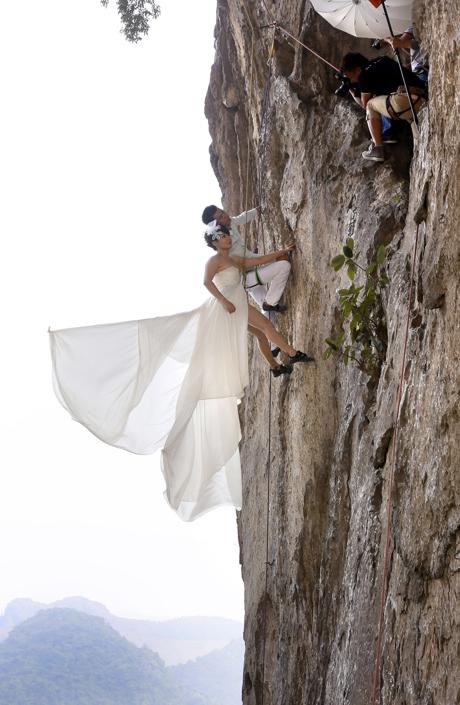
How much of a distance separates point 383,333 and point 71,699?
45.5 m

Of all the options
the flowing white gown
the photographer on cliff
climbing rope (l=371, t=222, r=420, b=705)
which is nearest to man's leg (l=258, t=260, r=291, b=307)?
the flowing white gown

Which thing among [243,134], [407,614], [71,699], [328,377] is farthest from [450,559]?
[71,699]

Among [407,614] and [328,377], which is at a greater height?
[328,377]

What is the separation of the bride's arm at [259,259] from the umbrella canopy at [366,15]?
221 centimetres

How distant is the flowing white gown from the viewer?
8070 mm

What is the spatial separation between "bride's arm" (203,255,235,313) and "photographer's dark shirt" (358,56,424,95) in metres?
2.22

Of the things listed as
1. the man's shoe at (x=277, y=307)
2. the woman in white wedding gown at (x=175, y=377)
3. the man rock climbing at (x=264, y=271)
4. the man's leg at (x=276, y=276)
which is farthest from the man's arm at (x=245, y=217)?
the man's shoe at (x=277, y=307)

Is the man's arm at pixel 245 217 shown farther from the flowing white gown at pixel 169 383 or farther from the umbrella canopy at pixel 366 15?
the umbrella canopy at pixel 366 15

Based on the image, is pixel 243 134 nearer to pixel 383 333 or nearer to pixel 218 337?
pixel 218 337

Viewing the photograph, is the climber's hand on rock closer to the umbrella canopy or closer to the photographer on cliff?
the photographer on cliff

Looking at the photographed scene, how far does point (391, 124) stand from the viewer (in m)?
6.91

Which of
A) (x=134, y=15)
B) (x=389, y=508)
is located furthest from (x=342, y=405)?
(x=134, y=15)

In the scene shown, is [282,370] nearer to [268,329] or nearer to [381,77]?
[268,329]

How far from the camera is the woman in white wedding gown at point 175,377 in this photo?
807 centimetres
